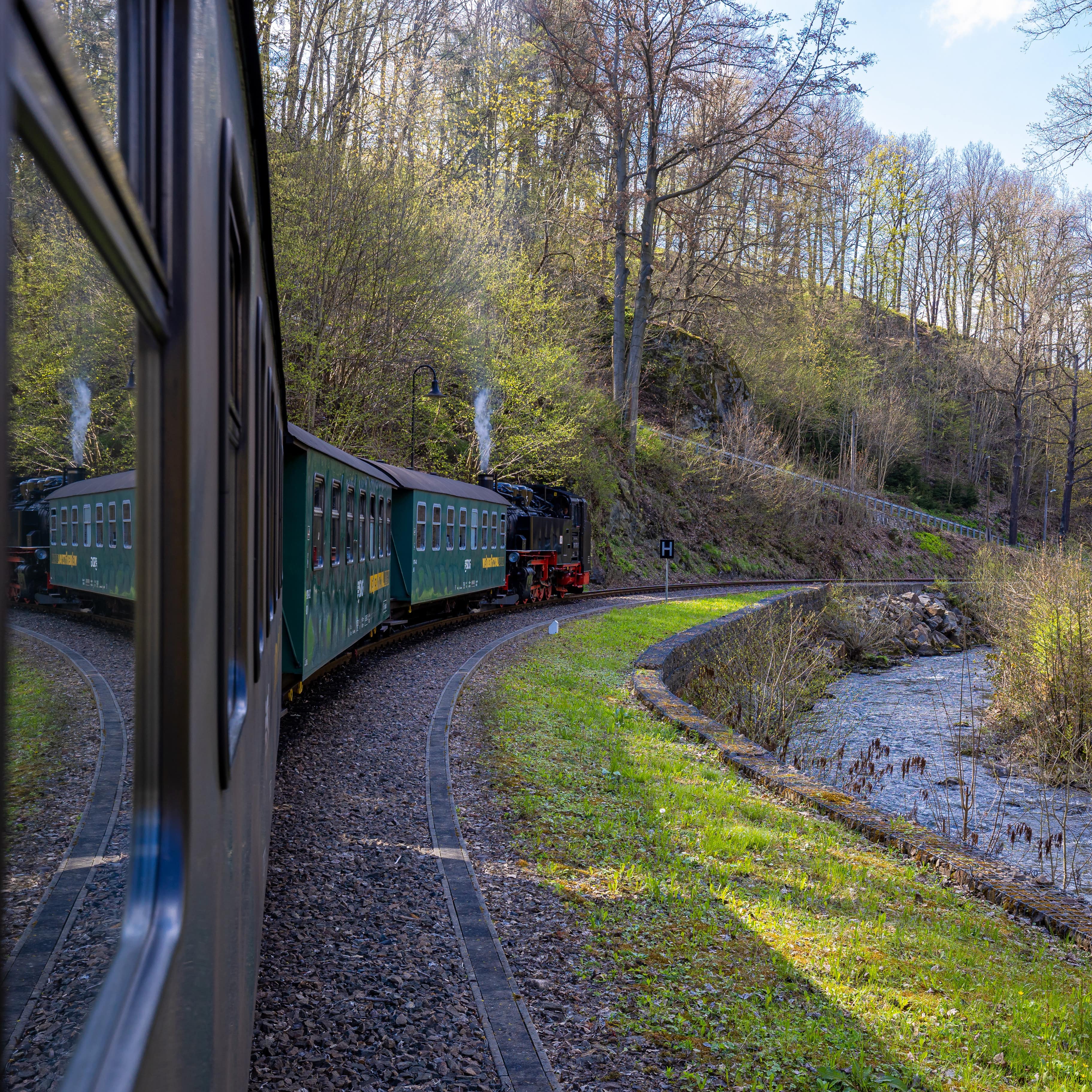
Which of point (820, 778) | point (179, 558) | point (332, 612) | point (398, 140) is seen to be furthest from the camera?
point (398, 140)

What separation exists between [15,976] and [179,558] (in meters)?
0.61

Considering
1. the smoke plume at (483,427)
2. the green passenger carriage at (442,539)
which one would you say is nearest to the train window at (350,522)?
the green passenger carriage at (442,539)

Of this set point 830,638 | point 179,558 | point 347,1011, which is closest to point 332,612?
point 347,1011

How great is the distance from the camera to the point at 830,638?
21.8m

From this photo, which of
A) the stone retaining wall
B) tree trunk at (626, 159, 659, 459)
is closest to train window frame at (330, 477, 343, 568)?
the stone retaining wall

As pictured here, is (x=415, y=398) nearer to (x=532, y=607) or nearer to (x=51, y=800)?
(x=532, y=607)

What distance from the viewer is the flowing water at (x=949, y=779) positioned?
8469mm

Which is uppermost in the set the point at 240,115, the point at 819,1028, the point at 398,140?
the point at 398,140

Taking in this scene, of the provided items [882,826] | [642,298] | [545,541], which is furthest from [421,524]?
[642,298]

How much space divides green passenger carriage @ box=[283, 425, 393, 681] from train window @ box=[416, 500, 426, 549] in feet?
7.20

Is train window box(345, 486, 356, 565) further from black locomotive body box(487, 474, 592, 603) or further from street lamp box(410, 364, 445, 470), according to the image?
black locomotive body box(487, 474, 592, 603)

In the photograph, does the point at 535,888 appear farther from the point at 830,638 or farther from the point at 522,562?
the point at 830,638

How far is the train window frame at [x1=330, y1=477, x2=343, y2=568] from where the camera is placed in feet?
29.0

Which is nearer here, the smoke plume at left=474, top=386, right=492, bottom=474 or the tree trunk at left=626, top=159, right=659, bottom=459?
the smoke plume at left=474, top=386, right=492, bottom=474
